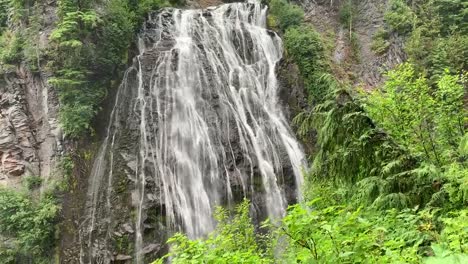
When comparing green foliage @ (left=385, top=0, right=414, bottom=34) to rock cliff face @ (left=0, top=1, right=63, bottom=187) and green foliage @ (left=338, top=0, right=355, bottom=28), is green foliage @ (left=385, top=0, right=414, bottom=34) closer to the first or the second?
green foliage @ (left=338, top=0, right=355, bottom=28)

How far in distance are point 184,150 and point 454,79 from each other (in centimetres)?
932

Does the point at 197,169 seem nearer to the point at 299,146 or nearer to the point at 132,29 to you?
the point at 299,146

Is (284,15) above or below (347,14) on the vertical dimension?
below

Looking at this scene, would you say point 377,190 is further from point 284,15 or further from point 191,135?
point 284,15

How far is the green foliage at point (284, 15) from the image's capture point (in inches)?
838

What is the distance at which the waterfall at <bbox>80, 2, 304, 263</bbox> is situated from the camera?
12750mm

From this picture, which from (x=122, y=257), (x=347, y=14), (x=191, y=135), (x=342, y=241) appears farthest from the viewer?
(x=347, y=14)

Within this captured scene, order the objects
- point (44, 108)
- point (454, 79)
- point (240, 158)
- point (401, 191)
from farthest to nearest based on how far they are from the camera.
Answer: point (44, 108), point (240, 158), point (454, 79), point (401, 191)

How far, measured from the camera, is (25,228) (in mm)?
12641

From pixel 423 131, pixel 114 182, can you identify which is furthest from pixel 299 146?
pixel 423 131

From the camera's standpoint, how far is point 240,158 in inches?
559

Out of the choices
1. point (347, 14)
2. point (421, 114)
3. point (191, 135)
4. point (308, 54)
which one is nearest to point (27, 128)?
point (191, 135)

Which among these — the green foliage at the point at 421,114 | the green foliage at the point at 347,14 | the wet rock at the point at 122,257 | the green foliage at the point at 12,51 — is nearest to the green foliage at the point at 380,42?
the green foliage at the point at 347,14

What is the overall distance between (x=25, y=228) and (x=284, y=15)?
16715 mm
